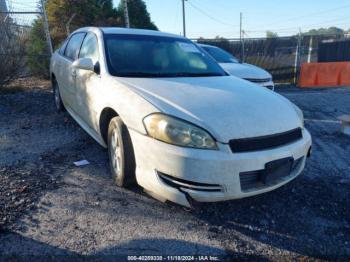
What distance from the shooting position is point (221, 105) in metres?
2.71

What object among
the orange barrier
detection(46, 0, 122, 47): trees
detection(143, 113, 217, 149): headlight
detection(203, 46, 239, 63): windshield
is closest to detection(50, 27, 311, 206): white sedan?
detection(143, 113, 217, 149): headlight

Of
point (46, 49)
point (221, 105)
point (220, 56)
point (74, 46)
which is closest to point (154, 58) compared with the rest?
point (221, 105)

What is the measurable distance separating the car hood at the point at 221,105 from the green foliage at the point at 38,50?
824 cm

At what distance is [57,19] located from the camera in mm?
12992

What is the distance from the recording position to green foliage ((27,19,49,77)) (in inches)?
398

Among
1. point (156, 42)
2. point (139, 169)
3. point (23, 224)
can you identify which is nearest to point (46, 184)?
point (23, 224)

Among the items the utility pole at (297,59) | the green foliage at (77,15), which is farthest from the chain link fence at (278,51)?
the green foliage at (77,15)

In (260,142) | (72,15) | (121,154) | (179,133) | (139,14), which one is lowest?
(121,154)

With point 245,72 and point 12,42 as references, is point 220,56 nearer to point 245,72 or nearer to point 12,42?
point 245,72

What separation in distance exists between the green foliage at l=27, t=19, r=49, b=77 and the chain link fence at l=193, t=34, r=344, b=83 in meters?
6.02

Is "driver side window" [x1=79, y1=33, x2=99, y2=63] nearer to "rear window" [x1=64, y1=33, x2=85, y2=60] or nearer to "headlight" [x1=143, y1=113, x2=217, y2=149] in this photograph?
"rear window" [x1=64, y1=33, x2=85, y2=60]

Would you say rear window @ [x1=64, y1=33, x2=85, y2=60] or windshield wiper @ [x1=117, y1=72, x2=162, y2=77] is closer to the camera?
windshield wiper @ [x1=117, y1=72, x2=162, y2=77]

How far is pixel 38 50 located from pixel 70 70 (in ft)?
22.8

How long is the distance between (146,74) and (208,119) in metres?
1.14
